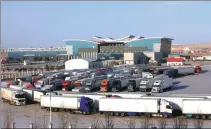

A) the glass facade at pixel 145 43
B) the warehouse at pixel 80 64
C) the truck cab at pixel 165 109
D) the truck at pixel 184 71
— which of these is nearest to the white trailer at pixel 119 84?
the truck cab at pixel 165 109

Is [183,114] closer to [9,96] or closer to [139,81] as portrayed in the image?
[139,81]

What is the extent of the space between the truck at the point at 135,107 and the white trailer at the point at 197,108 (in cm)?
38

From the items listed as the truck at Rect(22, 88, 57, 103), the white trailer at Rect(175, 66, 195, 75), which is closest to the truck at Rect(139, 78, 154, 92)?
the truck at Rect(22, 88, 57, 103)

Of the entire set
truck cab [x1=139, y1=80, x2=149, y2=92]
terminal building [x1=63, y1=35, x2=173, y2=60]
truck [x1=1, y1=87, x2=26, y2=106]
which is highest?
terminal building [x1=63, y1=35, x2=173, y2=60]

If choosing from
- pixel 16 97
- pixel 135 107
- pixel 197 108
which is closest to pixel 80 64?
pixel 16 97

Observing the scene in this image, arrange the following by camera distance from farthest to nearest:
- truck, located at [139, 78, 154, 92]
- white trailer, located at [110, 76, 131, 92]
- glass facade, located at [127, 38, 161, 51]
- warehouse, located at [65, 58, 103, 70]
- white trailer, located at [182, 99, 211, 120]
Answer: glass facade, located at [127, 38, 161, 51] < warehouse, located at [65, 58, 103, 70] < white trailer, located at [110, 76, 131, 92] < truck, located at [139, 78, 154, 92] < white trailer, located at [182, 99, 211, 120]

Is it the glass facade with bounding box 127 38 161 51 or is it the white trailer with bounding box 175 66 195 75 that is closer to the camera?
the white trailer with bounding box 175 66 195 75

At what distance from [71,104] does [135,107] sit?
69.4 inches

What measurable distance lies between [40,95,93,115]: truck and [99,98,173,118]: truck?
Result: 414 millimetres

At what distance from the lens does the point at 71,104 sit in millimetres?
8727

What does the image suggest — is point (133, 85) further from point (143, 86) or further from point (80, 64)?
point (80, 64)

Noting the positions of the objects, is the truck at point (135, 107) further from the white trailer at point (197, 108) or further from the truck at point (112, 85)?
the truck at point (112, 85)

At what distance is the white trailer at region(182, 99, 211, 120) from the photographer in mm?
7691

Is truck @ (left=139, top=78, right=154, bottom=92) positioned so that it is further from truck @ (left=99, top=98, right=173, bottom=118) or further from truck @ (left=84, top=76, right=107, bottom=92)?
truck @ (left=99, top=98, right=173, bottom=118)
